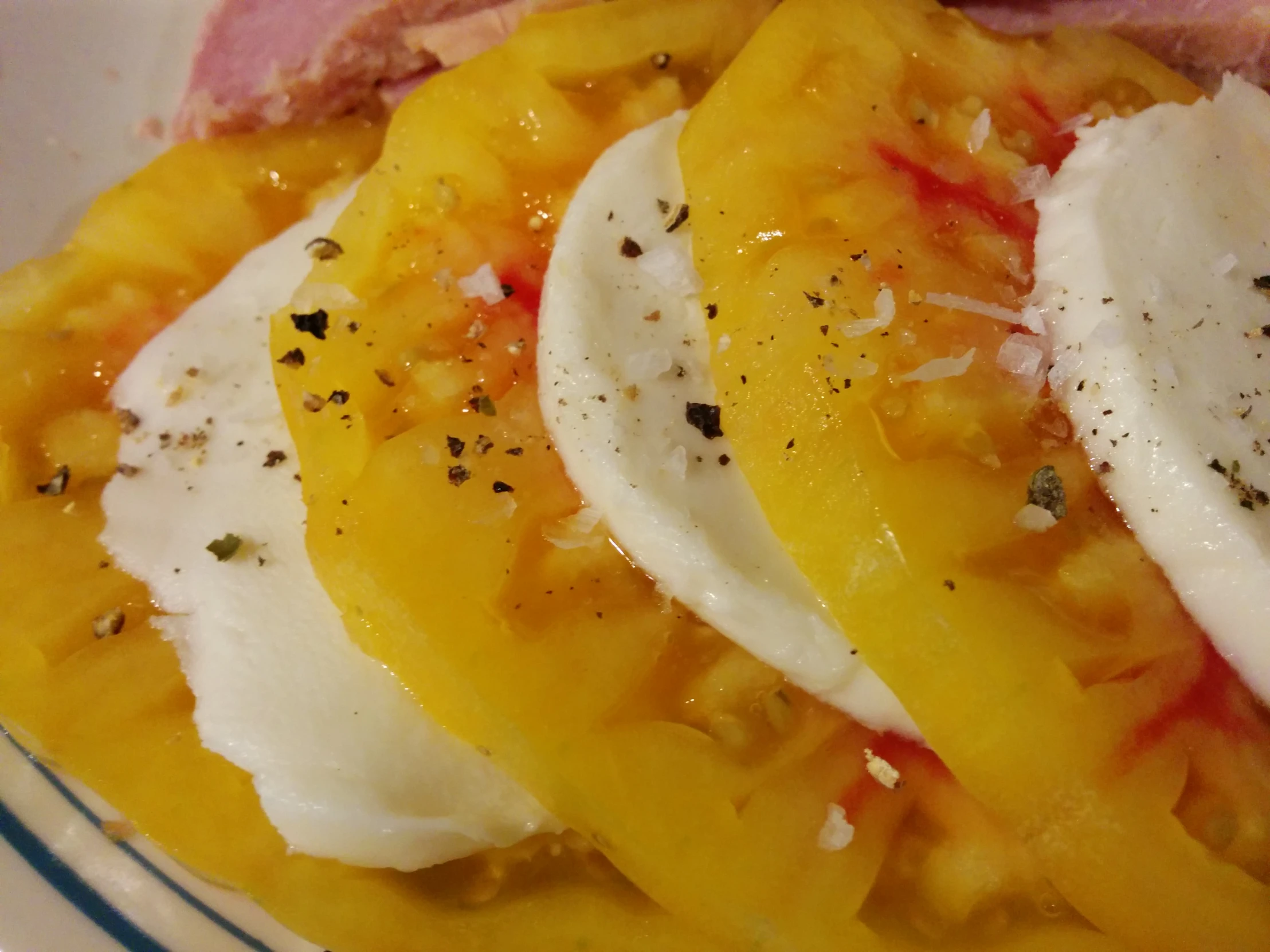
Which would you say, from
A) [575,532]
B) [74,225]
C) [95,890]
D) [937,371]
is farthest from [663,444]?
[74,225]

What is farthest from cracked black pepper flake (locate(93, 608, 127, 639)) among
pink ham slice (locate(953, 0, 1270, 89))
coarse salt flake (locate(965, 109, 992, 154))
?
pink ham slice (locate(953, 0, 1270, 89))

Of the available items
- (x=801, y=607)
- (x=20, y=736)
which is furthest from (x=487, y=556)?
(x=20, y=736)

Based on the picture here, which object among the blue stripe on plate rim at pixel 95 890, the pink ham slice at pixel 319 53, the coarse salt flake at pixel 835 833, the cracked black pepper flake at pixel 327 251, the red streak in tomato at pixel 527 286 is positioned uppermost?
the pink ham slice at pixel 319 53

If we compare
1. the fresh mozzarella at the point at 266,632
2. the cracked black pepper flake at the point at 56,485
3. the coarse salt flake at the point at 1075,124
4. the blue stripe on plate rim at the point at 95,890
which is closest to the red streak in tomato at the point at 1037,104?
the coarse salt flake at the point at 1075,124

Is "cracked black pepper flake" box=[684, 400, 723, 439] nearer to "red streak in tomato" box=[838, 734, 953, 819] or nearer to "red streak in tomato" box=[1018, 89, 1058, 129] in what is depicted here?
"red streak in tomato" box=[838, 734, 953, 819]

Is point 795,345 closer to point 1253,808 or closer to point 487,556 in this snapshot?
point 487,556

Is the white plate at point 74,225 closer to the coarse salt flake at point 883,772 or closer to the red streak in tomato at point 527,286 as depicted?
the coarse salt flake at point 883,772
